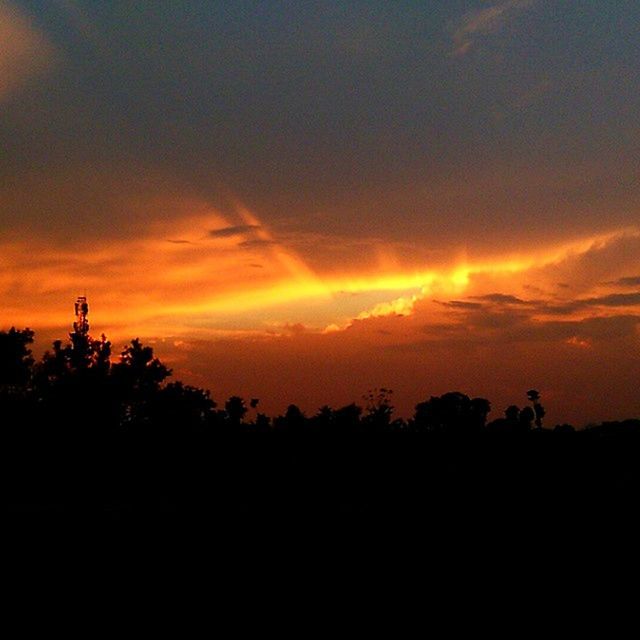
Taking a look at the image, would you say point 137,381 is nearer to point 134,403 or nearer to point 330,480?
point 134,403

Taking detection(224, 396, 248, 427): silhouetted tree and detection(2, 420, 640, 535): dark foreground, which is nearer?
detection(2, 420, 640, 535): dark foreground

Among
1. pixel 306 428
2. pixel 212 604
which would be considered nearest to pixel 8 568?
pixel 212 604

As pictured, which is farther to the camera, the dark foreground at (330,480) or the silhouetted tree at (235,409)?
the silhouetted tree at (235,409)

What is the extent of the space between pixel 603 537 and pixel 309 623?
7.05 meters

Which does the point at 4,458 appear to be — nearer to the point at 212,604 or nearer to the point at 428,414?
the point at 212,604

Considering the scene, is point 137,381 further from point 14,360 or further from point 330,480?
point 330,480

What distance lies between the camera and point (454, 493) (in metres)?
21.0

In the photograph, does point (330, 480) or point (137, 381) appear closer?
point (330, 480)

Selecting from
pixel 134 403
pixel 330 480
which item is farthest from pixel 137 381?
pixel 330 480

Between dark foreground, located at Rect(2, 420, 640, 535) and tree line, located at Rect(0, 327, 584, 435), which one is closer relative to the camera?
dark foreground, located at Rect(2, 420, 640, 535)

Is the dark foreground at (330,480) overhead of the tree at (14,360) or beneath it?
beneath

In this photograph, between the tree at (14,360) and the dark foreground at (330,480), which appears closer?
the dark foreground at (330,480)

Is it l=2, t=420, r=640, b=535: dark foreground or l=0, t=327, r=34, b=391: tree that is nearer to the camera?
l=2, t=420, r=640, b=535: dark foreground

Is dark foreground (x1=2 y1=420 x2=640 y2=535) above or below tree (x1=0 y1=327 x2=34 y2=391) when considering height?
below
